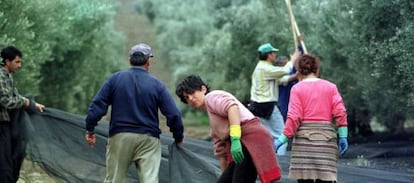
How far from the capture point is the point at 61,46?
61.6ft

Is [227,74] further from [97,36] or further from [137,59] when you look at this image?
[137,59]

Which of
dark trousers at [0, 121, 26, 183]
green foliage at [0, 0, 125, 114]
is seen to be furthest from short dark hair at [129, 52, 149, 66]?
green foliage at [0, 0, 125, 114]

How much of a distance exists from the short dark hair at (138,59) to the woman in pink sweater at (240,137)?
0.77 meters

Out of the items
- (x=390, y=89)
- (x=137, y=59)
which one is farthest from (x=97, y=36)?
(x=137, y=59)

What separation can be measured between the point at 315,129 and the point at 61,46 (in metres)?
12.5

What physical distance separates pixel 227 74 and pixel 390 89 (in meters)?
9.73

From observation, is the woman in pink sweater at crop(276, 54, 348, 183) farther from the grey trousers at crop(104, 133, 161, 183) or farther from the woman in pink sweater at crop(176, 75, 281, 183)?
the grey trousers at crop(104, 133, 161, 183)

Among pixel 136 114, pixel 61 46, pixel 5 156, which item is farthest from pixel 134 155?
pixel 61 46

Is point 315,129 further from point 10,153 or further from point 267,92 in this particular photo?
point 267,92

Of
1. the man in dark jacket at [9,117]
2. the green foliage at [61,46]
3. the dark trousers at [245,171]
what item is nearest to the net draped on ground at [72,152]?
the man in dark jacket at [9,117]

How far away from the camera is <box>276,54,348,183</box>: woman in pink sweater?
714 cm

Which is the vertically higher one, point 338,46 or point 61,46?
point 338,46

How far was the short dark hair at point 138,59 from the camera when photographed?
7.48m

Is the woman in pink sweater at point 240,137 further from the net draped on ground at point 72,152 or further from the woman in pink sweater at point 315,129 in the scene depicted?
the net draped on ground at point 72,152
